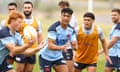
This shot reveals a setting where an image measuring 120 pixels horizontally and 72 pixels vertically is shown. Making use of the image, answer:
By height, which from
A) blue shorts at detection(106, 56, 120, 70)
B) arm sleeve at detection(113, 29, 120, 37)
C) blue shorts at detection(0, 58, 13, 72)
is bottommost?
blue shorts at detection(106, 56, 120, 70)

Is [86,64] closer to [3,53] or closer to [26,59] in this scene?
[26,59]

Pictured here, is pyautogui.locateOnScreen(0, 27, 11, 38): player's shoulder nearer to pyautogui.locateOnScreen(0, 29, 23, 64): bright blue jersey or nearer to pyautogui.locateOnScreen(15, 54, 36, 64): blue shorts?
pyautogui.locateOnScreen(0, 29, 23, 64): bright blue jersey

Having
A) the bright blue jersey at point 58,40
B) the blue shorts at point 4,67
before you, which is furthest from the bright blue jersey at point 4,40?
the bright blue jersey at point 58,40

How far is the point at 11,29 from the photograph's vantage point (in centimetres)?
973

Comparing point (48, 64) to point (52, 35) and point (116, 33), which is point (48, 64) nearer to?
point (52, 35)

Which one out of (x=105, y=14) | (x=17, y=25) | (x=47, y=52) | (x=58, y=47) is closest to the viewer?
(x=17, y=25)

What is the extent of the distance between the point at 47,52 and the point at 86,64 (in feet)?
3.37

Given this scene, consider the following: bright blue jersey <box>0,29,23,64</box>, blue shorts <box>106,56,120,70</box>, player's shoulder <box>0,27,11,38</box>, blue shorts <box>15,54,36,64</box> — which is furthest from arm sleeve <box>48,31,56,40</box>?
player's shoulder <box>0,27,11,38</box>

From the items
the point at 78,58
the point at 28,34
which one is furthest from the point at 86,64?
the point at 28,34

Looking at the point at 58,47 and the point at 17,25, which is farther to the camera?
the point at 58,47

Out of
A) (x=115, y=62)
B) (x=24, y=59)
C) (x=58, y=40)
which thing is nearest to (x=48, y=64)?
(x=58, y=40)

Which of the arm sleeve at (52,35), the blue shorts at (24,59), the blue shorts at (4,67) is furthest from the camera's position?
the blue shorts at (24,59)

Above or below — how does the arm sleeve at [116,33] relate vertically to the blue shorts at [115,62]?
above

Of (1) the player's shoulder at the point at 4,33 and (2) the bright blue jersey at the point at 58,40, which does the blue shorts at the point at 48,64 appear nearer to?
(2) the bright blue jersey at the point at 58,40
